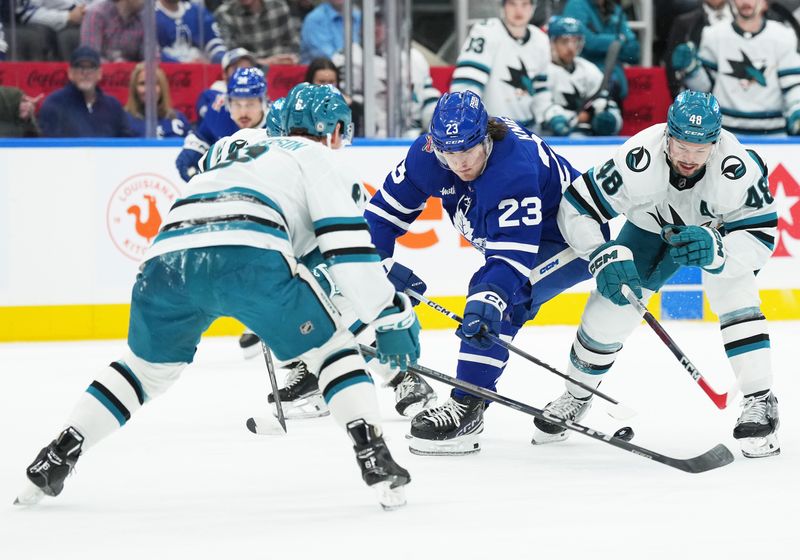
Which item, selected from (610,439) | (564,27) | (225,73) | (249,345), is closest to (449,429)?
(610,439)

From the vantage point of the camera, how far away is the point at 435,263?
614 centimetres

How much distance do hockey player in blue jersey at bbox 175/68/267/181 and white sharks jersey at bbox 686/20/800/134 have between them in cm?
267

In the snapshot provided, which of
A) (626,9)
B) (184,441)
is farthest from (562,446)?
(626,9)

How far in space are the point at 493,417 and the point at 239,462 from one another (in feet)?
3.18

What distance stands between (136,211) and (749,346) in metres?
3.27

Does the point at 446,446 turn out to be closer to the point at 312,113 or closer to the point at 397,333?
the point at 397,333

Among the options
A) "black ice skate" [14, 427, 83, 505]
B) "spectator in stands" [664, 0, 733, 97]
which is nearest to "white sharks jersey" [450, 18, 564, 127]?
"spectator in stands" [664, 0, 733, 97]

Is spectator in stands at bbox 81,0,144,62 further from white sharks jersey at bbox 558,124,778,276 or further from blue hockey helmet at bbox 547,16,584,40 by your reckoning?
white sharks jersey at bbox 558,124,778,276

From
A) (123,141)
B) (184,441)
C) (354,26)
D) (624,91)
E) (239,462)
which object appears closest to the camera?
(239,462)

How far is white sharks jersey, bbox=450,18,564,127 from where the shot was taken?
6.56 metres

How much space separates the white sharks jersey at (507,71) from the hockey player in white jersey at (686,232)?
2985 mm

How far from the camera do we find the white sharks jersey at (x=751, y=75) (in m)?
6.76

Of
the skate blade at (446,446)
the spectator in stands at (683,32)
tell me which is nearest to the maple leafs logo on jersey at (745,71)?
the spectator in stands at (683,32)

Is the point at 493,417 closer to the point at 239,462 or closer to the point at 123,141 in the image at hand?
the point at 239,462
